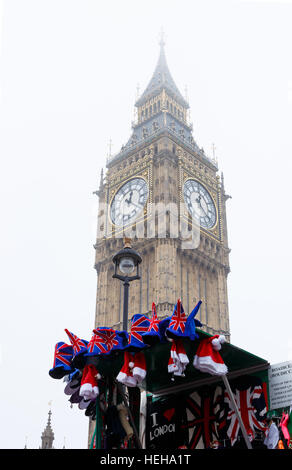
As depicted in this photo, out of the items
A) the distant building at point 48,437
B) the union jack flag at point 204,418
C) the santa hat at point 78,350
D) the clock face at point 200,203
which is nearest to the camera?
the santa hat at point 78,350

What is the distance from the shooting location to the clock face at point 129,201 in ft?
177

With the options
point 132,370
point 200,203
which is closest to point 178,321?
point 132,370

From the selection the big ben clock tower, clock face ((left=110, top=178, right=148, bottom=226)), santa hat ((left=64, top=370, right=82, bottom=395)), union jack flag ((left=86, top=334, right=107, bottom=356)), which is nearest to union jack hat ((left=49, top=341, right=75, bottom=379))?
santa hat ((left=64, top=370, right=82, bottom=395))

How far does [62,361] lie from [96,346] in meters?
0.96

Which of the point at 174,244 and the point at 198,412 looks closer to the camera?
the point at 198,412

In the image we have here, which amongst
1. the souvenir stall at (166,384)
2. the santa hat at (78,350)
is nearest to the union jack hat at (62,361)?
the souvenir stall at (166,384)

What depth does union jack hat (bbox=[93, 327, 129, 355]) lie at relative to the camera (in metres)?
10.9

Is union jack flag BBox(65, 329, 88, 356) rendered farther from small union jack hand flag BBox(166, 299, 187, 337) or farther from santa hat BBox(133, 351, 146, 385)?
small union jack hand flag BBox(166, 299, 187, 337)

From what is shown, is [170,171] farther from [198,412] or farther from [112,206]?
[198,412]

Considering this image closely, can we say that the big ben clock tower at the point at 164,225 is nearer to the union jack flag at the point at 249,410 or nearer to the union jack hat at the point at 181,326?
the union jack flag at the point at 249,410
